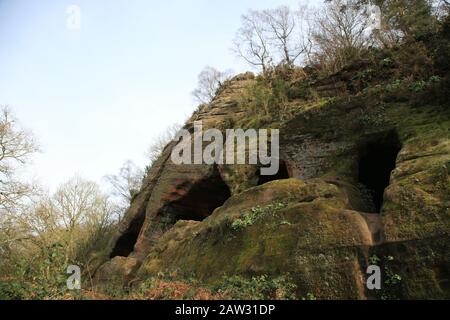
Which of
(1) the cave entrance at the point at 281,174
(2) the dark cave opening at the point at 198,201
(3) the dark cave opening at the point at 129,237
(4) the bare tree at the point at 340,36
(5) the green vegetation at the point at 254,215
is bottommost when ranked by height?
(3) the dark cave opening at the point at 129,237

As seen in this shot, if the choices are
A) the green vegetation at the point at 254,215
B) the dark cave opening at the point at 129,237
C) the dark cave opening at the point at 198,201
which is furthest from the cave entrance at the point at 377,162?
the dark cave opening at the point at 129,237

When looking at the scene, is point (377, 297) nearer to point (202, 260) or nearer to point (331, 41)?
point (202, 260)

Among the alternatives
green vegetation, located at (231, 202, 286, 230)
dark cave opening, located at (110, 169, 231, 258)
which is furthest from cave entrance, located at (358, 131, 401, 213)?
dark cave opening, located at (110, 169, 231, 258)

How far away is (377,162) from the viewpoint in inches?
425

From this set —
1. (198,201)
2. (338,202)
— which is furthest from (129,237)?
(338,202)

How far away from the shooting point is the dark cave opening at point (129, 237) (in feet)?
61.0

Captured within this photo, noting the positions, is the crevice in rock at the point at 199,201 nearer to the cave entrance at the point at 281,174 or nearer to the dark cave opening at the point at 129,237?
the cave entrance at the point at 281,174

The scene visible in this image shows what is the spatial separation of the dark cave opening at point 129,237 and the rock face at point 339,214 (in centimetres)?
416

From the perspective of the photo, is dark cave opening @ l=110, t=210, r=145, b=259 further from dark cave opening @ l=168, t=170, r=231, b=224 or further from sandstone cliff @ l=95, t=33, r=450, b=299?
sandstone cliff @ l=95, t=33, r=450, b=299

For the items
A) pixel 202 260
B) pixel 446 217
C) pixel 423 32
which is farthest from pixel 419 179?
pixel 423 32

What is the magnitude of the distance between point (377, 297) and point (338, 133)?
5692mm

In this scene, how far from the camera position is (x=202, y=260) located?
845cm

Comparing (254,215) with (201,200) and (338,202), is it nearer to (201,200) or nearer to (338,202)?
(338,202)
